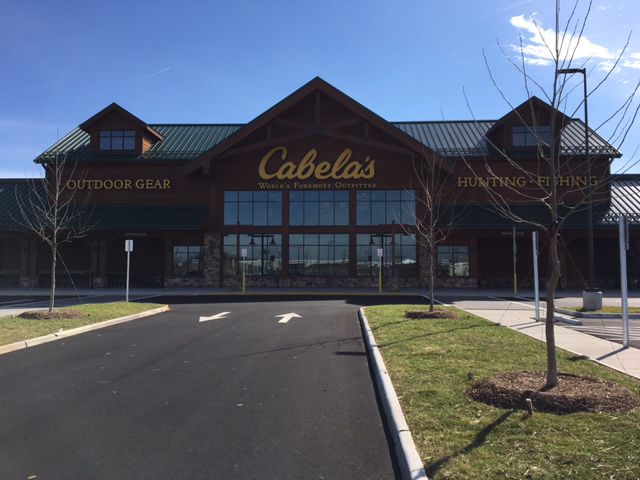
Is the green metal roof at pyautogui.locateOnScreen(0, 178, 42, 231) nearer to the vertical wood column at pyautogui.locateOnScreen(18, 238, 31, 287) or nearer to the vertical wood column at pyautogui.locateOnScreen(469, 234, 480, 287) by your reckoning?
the vertical wood column at pyautogui.locateOnScreen(18, 238, 31, 287)

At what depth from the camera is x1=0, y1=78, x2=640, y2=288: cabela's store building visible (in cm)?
2959

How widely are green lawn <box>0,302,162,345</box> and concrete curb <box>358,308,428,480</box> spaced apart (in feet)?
25.8

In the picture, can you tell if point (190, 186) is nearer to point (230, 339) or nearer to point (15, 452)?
point (230, 339)

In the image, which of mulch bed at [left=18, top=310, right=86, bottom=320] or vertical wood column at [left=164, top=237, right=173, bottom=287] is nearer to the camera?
mulch bed at [left=18, top=310, right=86, bottom=320]

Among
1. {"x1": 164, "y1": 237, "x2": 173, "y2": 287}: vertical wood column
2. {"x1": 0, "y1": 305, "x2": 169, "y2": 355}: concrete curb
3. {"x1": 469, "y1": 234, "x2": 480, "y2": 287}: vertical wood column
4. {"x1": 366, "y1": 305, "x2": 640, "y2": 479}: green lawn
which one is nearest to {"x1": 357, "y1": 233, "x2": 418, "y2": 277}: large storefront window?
{"x1": 469, "y1": 234, "x2": 480, "y2": 287}: vertical wood column

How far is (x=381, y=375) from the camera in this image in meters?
7.13

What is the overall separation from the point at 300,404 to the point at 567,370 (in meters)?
3.99

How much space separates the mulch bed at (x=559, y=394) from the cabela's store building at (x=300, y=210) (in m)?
22.7

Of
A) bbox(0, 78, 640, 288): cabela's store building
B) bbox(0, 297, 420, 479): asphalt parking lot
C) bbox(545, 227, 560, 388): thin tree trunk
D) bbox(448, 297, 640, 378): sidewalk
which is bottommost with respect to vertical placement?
bbox(0, 297, 420, 479): asphalt parking lot

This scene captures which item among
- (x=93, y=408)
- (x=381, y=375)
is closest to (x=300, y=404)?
(x=381, y=375)

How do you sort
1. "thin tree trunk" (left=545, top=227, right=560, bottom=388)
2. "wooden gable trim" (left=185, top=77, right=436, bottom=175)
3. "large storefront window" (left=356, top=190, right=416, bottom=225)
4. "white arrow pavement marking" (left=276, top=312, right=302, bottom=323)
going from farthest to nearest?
"large storefront window" (left=356, top=190, right=416, bottom=225) < "wooden gable trim" (left=185, top=77, right=436, bottom=175) < "white arrow pavement marking" (left=276, top=312, right=302, bottom=323) < "thin tree trunk" (left=545, top=227, right=560, bottom=388)

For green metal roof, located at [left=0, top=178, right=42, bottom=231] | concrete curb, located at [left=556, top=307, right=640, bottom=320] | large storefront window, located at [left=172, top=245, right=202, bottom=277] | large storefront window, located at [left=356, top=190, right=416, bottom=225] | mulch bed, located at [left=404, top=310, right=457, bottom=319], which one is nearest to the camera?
mulch bed, located at [left=404, top=310, right=457, bottom=319]

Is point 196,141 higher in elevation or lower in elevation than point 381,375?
higher

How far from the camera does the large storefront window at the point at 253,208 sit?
30531mm
